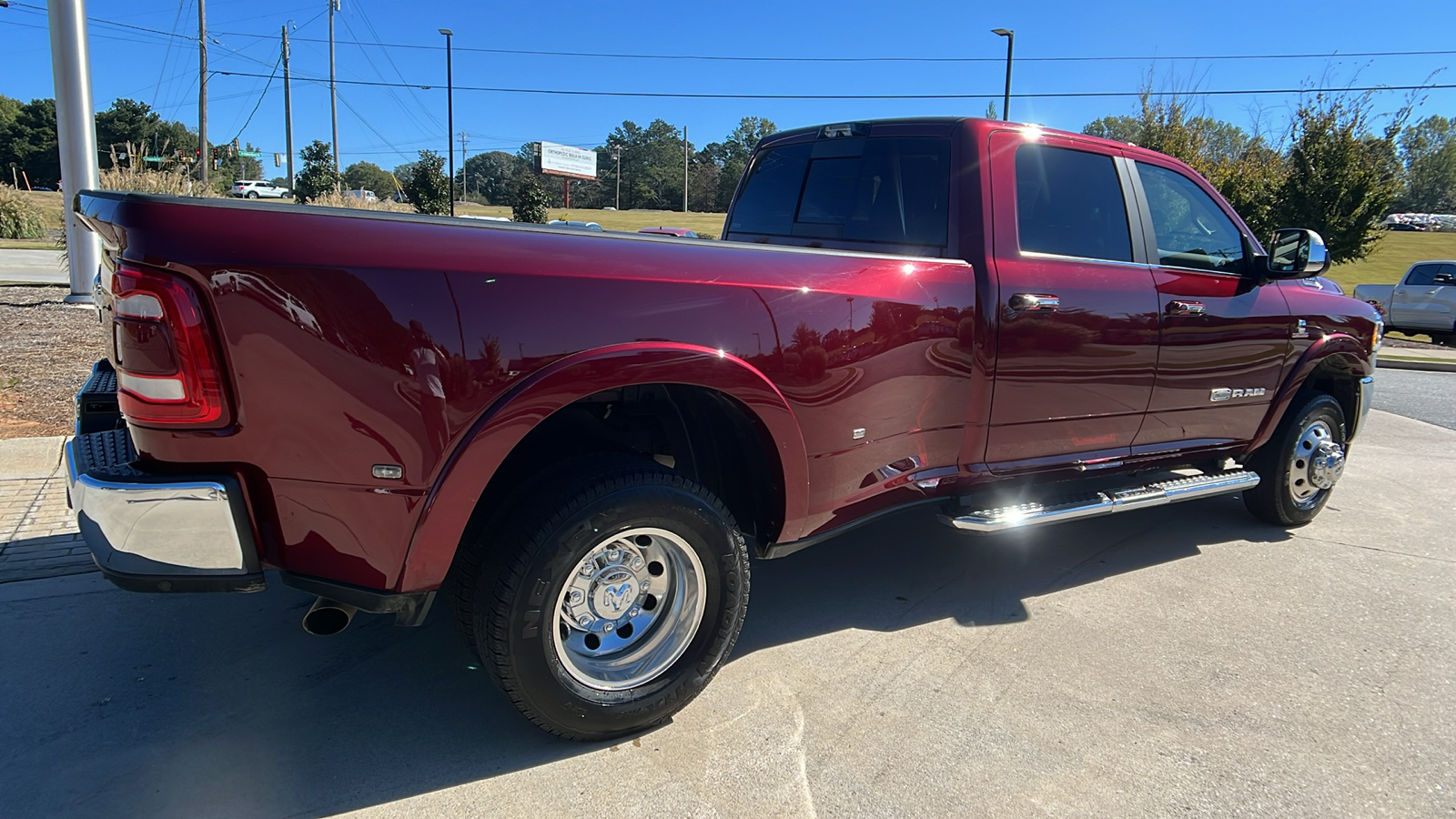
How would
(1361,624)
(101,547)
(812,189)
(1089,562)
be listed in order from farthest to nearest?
(1089,562) < (812,189) < (1361,624) < (101,547)

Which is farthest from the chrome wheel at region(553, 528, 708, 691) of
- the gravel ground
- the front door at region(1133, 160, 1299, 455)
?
the gravel ground

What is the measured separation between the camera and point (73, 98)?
9461 mm

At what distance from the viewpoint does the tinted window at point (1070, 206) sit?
3734 millimetres

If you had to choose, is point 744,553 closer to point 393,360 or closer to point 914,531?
point 393,360

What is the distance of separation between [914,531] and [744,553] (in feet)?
7.30

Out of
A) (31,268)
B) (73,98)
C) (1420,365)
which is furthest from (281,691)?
(31,268)

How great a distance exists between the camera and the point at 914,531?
4.91 m

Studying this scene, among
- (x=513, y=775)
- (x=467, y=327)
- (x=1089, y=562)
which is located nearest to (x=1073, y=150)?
(x=1089, y=562)

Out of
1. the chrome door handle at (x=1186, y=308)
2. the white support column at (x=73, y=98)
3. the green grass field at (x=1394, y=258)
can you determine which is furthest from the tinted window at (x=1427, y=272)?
the white support column at (x=73, y=98)

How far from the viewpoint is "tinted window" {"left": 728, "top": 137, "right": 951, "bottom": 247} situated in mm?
3701

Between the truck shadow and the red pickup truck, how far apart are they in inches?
18.5

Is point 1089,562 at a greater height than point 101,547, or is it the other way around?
point 101,547

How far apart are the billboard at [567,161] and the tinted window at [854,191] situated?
61243 millimetres

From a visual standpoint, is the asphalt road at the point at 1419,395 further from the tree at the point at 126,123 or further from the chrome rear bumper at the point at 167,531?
the tree at the point at 126,123
